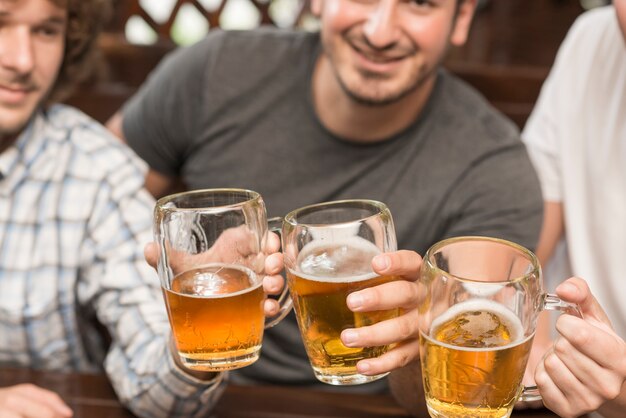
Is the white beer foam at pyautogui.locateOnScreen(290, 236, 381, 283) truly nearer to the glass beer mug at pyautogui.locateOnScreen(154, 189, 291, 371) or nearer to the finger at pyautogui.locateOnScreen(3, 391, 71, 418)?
the glass beer mug at pyautogui.locateOnScreen(154, 189, 291, 371)

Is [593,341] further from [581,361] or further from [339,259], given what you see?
[339,259]

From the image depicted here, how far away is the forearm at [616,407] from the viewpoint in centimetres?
108

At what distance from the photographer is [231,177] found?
185 cm

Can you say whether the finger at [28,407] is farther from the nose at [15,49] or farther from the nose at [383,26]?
the nose at [383,26]

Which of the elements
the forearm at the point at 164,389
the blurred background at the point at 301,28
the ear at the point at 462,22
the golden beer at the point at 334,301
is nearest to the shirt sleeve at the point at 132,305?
the forearm at the point at 164,389

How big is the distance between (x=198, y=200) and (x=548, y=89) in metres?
1.07

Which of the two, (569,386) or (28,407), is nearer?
(569,386)

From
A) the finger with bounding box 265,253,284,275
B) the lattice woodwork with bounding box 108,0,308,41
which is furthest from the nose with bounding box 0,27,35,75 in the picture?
the lattice woodwork with bounding box 108,0,308,41

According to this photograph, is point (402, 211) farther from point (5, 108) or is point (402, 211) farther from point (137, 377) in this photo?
point (5, 108)

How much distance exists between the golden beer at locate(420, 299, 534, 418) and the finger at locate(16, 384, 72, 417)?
64 centimetres

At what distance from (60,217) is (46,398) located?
44cm

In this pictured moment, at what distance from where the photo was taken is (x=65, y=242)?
1591 millimetres

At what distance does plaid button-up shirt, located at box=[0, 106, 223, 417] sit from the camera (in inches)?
61.1

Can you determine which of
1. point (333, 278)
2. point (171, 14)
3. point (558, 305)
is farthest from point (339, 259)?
point (171, 14)
